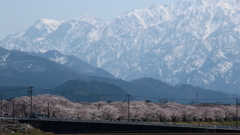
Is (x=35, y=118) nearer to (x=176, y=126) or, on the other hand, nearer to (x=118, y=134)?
(x=118, y=134)

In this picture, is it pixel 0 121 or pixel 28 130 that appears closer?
pixel 28 130

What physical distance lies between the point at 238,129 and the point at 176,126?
1832 centimetres

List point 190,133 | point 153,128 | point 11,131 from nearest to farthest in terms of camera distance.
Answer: point 11,131 → point 190,133 → point 153,128

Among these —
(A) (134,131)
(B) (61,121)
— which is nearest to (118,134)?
(A) (134,131)

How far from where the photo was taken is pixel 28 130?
138625mm

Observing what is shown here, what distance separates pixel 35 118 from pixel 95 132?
82.6 feet

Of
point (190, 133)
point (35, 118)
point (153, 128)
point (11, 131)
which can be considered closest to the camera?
point (11, 131)

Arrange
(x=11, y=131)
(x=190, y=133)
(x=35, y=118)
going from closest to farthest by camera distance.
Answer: (x=11, y=131) < (x=190, y=133) < (x=35, y=118)

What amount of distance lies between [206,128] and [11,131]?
60967 millimetres

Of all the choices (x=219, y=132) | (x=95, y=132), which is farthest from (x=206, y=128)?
(x=95, y=132)

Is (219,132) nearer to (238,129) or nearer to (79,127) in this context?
(238,129)

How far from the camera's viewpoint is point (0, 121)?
528 ft

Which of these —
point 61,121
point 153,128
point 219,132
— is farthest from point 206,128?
point 61,121

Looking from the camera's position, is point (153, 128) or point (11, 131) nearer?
point (11, 131)
